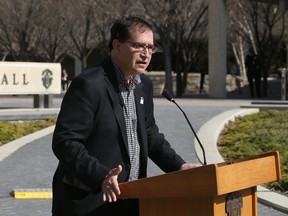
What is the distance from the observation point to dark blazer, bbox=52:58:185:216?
361 centimetres

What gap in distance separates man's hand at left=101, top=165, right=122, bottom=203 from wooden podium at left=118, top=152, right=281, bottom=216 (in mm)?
31

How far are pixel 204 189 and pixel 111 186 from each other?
47cm

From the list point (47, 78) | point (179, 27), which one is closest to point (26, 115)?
point (47, 78)

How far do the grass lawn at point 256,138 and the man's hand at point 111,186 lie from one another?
6047mm

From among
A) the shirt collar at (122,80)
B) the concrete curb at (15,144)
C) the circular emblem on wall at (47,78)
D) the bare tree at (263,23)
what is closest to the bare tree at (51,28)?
the bare tree at (263,23)

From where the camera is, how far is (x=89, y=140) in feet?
12.3

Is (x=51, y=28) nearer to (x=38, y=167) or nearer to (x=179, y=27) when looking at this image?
(x=179, y=27)

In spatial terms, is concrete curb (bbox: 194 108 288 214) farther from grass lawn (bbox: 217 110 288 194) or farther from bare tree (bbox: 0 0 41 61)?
bare tree (bbox: 0 0 41 61)

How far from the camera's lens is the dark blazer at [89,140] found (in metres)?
3.61

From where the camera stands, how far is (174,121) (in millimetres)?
17453

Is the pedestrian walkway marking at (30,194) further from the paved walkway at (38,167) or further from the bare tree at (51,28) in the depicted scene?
the bare tree at (51,28)

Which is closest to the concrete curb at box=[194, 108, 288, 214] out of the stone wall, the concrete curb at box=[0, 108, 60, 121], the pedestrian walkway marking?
the pedestrian walkway marking

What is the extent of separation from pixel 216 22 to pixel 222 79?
2389mm

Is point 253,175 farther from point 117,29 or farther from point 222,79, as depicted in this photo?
point 222,79
